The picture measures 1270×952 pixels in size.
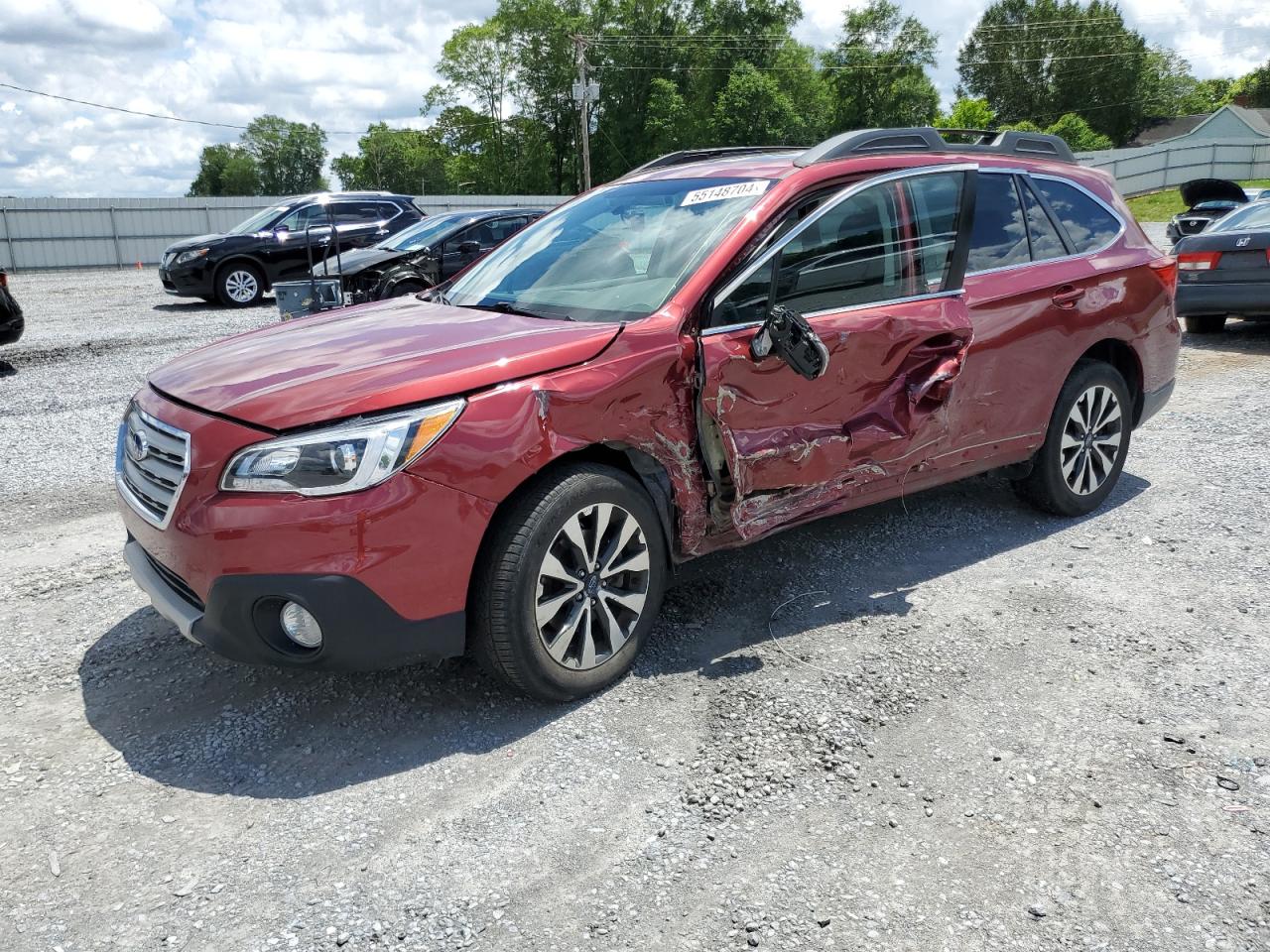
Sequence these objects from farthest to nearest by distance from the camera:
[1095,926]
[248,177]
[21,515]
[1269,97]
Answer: [248,177] → [1269,97] → [21,515] → [1095,926]

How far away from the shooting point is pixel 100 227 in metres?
27.1

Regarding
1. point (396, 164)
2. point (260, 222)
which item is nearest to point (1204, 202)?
point (260, 222)

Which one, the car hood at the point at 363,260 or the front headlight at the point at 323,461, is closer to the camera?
the front headlight at the point at 323,461

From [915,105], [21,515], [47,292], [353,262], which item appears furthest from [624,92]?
[21,515]

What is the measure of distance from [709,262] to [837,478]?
1.03m

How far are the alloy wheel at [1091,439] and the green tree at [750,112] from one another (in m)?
57.3

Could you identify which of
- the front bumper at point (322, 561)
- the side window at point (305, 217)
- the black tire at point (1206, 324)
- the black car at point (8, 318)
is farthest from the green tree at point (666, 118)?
the front bumper at point (322, 561)

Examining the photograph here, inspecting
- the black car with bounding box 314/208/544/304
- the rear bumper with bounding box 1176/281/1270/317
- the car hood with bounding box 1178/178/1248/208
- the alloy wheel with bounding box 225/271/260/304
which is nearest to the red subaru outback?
the rear bumper with bounding box 1176/281/1270/317

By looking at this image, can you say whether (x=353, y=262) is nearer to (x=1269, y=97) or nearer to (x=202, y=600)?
(x=202, y=600)

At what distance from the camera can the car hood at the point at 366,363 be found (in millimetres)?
3072

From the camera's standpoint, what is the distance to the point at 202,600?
3.10m

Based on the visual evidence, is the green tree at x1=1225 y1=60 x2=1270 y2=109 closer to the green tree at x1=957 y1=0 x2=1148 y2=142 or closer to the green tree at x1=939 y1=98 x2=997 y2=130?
the green tree at x1=957 y1=0 x2=1148 y2=142

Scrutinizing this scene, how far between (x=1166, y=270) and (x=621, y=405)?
3594 millimetres

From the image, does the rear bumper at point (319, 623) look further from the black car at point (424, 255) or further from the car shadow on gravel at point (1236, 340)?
the car shadow on gravel at point (1236, 340)
